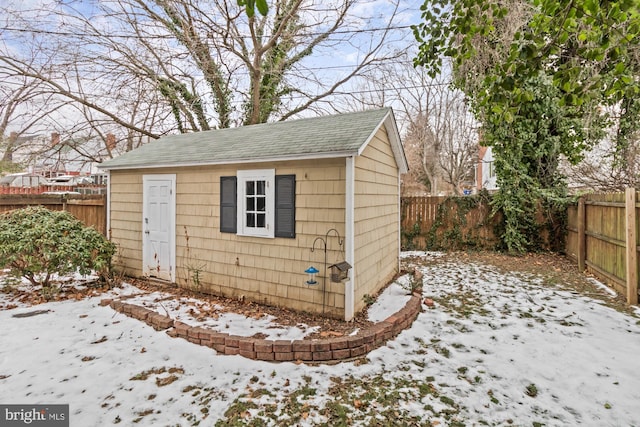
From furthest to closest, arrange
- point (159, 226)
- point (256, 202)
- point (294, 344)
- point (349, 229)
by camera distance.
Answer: point (159, 226)
point (256, 202)
point (349, 229)
point (294, 344)

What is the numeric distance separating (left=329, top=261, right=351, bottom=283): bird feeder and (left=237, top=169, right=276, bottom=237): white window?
120cm

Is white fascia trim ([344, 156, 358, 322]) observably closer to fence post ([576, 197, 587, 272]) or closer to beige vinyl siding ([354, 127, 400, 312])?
beige vinyl siding ([354, 127, 400, 312])

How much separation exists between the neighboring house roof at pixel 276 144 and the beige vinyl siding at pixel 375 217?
30 cm

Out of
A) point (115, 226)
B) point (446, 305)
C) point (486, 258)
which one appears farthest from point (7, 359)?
point (486, 258)

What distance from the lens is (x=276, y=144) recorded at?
16.5 ft

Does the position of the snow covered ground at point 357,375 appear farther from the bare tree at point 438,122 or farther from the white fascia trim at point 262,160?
the bare tree at point 438,122

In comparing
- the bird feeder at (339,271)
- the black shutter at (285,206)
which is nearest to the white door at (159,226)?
the black shutter at (285,206)

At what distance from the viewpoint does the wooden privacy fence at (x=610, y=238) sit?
4820 mm

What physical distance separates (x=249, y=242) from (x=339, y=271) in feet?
5.52

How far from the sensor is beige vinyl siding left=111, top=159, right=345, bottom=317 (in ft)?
14.3

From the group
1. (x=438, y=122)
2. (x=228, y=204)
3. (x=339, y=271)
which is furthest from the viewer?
(x=438, y=122)

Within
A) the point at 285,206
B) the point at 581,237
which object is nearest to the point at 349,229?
the point at 285,206

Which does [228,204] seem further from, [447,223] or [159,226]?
[447,223]

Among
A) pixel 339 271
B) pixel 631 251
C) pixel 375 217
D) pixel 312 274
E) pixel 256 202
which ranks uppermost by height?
pixel 256 202
